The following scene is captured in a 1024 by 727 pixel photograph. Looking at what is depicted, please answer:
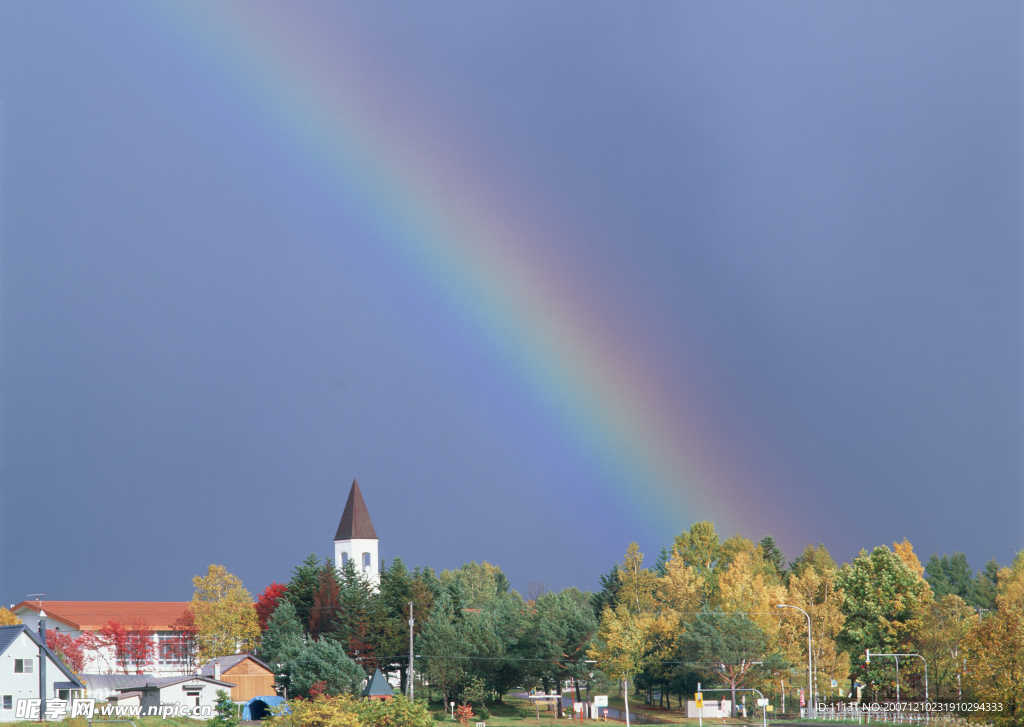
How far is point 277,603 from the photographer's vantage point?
9831 centimetres

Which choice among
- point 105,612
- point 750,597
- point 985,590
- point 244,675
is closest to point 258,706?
point 244,675

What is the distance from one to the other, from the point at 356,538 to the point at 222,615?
2650 centimetres

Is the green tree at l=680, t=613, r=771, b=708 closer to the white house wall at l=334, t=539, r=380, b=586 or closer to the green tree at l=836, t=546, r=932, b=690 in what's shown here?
the green tree at l=836, t=546, r=932, b=690

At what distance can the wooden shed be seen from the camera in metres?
80.9

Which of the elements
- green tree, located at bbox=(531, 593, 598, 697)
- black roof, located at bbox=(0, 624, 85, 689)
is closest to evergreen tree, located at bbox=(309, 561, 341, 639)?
green tree, located at bbox=(531, 593, 598, 697)

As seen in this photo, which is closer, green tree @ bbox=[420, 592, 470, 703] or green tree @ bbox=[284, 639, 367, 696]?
green tree @ bbox=[284, 639, 367, 696]

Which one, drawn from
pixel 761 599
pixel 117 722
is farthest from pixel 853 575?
pixel 117 722

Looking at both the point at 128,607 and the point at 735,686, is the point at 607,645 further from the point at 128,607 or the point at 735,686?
the point at 128,607

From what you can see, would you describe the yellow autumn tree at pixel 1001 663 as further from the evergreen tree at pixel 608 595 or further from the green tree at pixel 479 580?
the green tree at pixel 479 580

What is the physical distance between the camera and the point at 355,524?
12175 centimetres

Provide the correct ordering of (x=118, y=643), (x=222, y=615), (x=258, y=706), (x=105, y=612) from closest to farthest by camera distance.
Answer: (x=258, y=706) → (x=222, y=615) → (x=118, y=643) → (x=105, y=612)

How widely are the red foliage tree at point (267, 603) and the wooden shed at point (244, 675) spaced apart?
46.1 ft

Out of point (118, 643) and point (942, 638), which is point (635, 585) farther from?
point (118, 643)

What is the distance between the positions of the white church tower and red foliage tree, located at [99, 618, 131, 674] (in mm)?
25340
